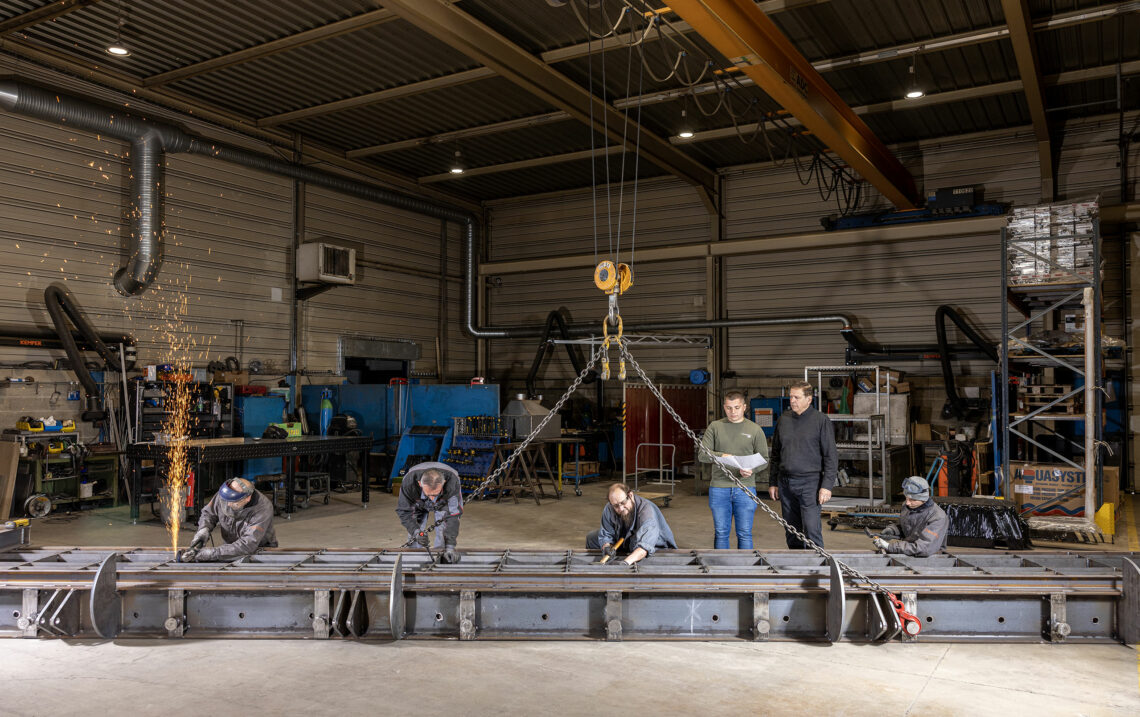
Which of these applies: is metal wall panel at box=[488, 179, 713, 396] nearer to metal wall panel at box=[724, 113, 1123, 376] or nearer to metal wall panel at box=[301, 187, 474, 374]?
metal wall panel at box=[724, 113, 1123, 376]

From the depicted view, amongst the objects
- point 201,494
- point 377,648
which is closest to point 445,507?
point 377,648

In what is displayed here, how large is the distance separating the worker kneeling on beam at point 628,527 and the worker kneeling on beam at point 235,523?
2753 millimetres

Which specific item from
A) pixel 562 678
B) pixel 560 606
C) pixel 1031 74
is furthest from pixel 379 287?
pixel 562 678

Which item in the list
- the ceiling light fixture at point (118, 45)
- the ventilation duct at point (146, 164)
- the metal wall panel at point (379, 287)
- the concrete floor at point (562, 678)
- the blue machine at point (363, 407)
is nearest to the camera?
the concrete floor at point (562, 678)

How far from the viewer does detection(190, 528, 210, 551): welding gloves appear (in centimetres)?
607

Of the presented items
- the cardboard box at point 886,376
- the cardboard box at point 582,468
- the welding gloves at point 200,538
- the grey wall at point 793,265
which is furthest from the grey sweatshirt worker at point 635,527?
the grey wall at point 793,265

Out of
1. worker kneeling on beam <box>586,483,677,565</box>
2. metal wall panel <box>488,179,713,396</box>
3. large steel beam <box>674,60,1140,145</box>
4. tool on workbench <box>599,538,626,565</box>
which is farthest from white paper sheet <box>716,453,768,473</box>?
metal wall panel <box>488,179,713,396</box>

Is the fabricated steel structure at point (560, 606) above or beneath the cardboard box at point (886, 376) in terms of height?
beneath

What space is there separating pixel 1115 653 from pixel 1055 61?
362 inches

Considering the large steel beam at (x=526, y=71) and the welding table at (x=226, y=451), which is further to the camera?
the welding table at (x=226, y=451)

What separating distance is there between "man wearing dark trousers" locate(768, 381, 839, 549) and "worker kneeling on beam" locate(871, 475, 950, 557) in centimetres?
54

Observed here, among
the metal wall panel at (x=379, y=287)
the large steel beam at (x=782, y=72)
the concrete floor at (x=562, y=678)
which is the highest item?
the large steel beam at (x=782, y=72)

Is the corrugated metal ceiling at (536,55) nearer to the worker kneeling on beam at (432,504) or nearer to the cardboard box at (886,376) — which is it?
the cardboard box at (886,376)

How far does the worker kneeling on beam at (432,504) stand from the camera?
6352 mm
